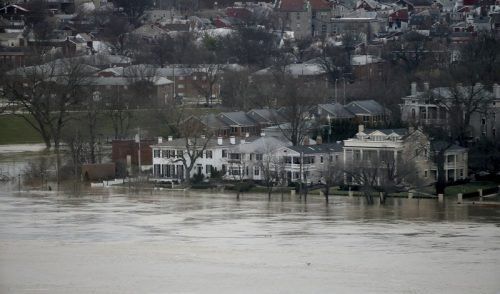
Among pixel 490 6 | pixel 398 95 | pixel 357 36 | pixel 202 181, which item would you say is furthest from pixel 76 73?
pixel 490 6

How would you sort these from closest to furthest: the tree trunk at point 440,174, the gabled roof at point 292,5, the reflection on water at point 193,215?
the reflection on water at point 193,215 < the tree trunk at point 440,174 < the gabled roof at point 292,5

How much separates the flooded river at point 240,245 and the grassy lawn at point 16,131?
750 cm

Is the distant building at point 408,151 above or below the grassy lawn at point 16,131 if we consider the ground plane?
below

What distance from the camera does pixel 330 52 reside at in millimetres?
50125

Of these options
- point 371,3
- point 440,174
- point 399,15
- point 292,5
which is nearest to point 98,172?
point 440,174

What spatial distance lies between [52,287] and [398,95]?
17.0 metres

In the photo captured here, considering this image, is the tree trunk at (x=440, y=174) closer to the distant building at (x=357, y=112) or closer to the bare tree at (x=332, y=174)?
the bare tree at (x=332, y=174)

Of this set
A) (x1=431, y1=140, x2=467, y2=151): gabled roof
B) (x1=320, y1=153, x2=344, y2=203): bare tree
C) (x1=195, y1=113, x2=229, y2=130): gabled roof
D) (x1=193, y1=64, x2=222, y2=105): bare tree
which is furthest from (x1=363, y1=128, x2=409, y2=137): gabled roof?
(x1=193, y1=64, x2=222, y2=105): bare tree

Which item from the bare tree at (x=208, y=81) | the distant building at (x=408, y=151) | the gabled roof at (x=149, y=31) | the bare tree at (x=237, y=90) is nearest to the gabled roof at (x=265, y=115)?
the bare tree at (x=237, y=90)

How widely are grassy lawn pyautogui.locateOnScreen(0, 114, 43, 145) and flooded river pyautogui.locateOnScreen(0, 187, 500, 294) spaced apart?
7498mm

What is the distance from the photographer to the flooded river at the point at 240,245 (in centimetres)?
2236

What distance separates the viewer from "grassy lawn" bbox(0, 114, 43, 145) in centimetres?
3866

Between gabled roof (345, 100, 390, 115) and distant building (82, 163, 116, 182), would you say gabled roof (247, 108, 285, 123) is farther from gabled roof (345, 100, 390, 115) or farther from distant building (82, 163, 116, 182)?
distant building (82, 163, 116, 182)

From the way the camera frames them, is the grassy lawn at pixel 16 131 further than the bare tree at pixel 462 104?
Yes
